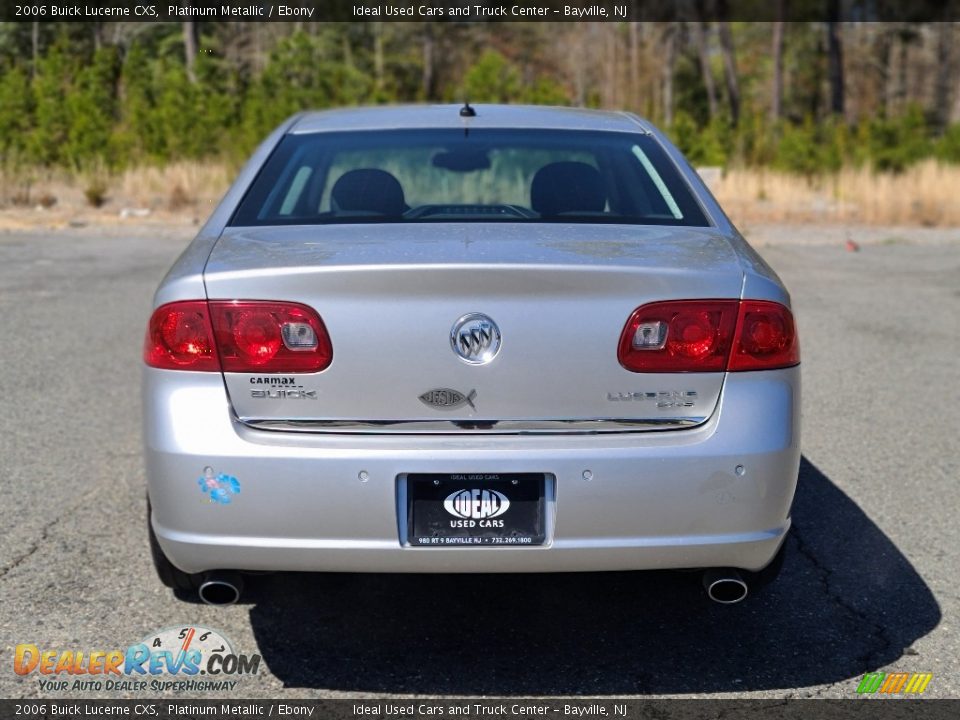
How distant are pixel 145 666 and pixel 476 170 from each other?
6.45ft

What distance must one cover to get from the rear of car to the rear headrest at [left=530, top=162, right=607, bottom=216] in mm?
836

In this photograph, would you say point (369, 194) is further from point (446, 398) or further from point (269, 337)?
point (446, 398)

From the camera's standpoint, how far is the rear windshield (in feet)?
11.9

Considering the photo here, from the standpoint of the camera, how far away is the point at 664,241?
127 inches

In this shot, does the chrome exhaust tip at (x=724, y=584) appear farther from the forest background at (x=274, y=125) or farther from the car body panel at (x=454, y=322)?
the forest background at (x=274, y=125)

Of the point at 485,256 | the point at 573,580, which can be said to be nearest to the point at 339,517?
the point at 485,256

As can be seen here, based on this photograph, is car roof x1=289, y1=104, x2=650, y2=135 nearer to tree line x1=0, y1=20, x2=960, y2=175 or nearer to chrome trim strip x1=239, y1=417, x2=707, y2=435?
chrome trim strip x1=239, y1=417, x2=707, y2=435

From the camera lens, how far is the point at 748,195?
20.5 metres

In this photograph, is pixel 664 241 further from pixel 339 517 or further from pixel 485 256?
pixel 339 517

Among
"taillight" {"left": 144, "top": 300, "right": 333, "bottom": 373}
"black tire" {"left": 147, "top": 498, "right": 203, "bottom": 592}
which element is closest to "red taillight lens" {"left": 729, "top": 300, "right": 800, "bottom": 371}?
"taillight" {"left": 144, "top": 300, "right": 333, "bottom": 373}

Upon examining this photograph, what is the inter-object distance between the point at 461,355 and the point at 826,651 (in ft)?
4.79

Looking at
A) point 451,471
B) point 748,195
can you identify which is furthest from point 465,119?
point 748,195

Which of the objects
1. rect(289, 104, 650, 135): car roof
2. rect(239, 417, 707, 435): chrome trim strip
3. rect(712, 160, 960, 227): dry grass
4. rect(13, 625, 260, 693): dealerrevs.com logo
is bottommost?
rect(712, 160, 960, 227): dry grass

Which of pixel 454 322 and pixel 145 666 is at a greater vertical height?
pixel 454 322
